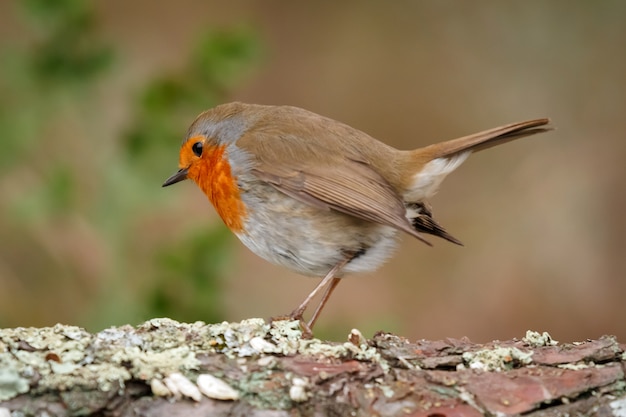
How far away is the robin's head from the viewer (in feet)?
12.7

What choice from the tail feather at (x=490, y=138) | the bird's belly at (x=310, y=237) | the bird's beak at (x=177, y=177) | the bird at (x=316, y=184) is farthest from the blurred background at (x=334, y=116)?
the tail feather at (x=490, y=138)

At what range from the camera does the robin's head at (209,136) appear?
3.88m

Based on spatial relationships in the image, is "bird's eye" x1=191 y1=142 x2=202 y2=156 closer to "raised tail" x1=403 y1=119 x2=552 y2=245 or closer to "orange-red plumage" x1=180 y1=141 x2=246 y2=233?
"orange-red plumage" x1=180 y1=141 x2=246 y2=233

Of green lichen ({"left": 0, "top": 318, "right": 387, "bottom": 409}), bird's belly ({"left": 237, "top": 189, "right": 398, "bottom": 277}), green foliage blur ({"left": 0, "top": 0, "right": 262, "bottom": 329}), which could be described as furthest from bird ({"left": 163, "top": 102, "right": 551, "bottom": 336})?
green lichen ({"left": 0, "top": 318, "right": 387, "bottom": 409})

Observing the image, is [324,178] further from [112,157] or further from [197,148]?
[112,157]

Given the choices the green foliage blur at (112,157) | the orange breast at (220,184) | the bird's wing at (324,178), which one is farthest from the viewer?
the green foliage blur at (112,157)

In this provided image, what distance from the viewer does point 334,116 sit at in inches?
284

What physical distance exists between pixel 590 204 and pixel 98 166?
11.2ft

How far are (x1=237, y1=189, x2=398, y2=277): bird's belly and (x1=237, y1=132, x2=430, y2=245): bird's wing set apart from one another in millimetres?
60

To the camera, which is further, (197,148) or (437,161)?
(197,148)

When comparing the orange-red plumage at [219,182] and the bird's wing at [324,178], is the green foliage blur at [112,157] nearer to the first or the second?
the orange-red plumage at [219,182]

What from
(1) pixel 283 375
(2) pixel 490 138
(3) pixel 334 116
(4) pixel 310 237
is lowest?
(1) pixel 283 375

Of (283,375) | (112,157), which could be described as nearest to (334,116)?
(112,157)

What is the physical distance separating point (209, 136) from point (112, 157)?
0.65 metres
